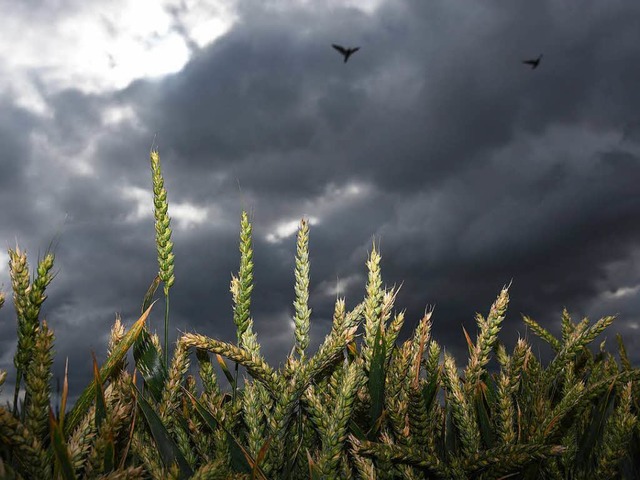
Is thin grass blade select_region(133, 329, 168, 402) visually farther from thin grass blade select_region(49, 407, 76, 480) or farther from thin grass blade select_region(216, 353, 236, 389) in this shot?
thin grass blade select_region(49, 407, 76, 480)

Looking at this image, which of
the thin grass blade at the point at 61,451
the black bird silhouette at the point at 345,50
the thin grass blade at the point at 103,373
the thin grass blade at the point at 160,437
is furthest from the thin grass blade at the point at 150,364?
the black bird silhouette at the point at 345,50

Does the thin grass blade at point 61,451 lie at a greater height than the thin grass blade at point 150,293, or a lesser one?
lesser

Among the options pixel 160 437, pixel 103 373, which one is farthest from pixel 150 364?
pixel 160 437

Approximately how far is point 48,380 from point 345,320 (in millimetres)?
1184

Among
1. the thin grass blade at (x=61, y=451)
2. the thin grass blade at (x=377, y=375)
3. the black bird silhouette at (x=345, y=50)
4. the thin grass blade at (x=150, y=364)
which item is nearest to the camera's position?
the thin grass blade at (x=61, y=451)

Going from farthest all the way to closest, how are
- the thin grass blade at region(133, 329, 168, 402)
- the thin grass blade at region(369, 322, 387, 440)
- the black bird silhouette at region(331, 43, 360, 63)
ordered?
the black bird silhouette at region(331, 43, 360, 63) → the thin grass blade at region(133, 329, 168, 402) → the thin grass blade at region(369, 322, 387, 440)

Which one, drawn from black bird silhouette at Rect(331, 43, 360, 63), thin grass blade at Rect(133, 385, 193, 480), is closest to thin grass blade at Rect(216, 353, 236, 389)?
Result: thin grass blade at Rect(133, 385, 193, 480)

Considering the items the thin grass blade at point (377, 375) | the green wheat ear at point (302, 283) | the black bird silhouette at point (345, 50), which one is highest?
the black bird silhouette at point (345, 50)

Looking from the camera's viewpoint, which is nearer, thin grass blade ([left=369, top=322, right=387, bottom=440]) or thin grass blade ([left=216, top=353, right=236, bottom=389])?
thin grass blade ([left=369, top=322, right=387, bottom=440])

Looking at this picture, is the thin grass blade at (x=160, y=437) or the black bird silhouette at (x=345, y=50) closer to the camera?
the thin grass blade at (x=160, y=437)

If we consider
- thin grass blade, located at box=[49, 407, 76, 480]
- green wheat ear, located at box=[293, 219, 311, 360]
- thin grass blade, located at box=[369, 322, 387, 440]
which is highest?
green wheat ear, located at box=[293, 219, 311, 360]

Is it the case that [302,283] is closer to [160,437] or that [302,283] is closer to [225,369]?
[225,369]

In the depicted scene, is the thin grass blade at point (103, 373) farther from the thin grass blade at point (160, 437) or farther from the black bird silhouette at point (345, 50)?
the black bird silhouette at point (345, 50)

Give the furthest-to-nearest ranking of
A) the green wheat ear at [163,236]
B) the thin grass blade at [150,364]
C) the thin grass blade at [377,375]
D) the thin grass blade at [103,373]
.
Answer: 1. the green wheat ear at [163,236]
2. the thin grass blade at [150,364]
3. the thin grass blade at [377,375]
4. the thin grass blade at [103,373]
